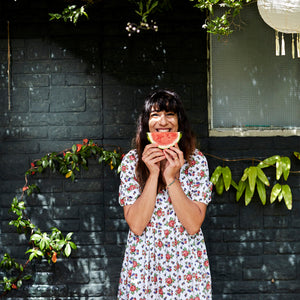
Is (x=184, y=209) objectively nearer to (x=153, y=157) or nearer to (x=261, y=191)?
(x=153, y=157)

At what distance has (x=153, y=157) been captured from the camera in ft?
8.87

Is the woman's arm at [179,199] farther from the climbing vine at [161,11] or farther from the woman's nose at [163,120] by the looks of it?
the climbing vine at [161,11]

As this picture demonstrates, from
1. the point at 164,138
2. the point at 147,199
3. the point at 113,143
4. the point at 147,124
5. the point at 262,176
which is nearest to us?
the point at 147,199

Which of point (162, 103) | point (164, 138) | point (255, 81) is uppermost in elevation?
point (255, 81)

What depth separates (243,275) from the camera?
A: 4.27 m

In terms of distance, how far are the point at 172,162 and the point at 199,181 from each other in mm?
254

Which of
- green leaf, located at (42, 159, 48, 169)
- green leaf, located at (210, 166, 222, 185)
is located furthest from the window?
green leaf, located at (42, 159, 48, 169)

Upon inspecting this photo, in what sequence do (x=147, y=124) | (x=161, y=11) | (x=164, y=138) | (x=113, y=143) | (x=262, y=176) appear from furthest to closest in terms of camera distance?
(x=113, y=143) → (x=262, y=176) → (x=161, y=11) → (x=147, y=124) → (x=164, y=138)

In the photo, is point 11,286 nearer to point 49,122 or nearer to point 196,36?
point 49,122

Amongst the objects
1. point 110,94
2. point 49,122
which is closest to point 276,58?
point 110,94

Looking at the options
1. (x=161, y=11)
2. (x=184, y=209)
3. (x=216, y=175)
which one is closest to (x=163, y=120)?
(x=184, y=209)

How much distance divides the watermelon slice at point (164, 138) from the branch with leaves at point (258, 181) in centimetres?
142

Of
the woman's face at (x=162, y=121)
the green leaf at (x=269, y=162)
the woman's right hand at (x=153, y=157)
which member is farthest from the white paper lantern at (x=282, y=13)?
the green leaf at (x=269, y=162)

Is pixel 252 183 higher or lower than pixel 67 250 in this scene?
higher
